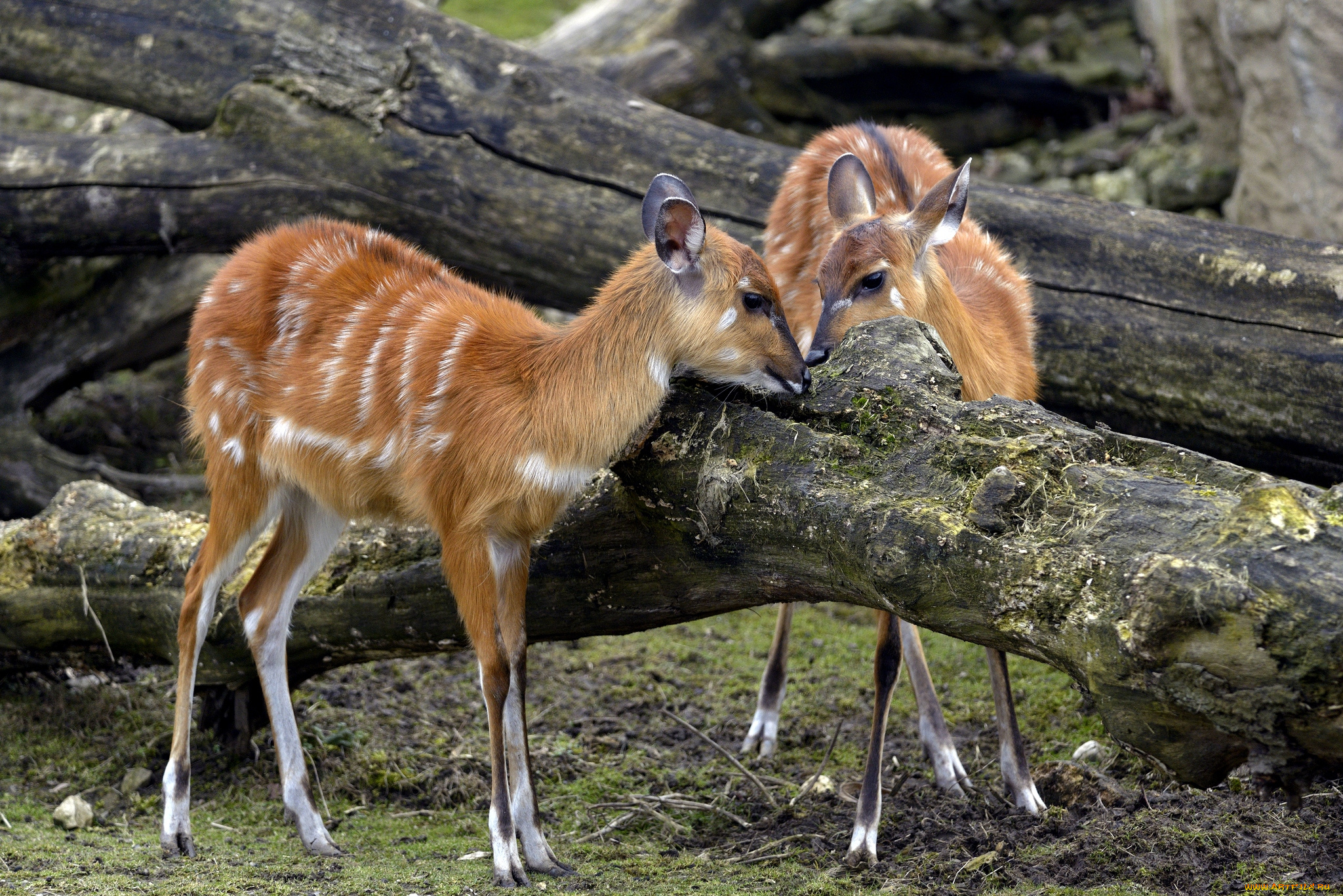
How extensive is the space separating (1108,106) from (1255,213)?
3.14 m

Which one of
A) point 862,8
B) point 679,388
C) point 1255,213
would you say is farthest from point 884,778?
point 862,8

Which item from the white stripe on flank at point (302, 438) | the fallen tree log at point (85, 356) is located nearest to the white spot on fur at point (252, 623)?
the white stripe on flank at point (302, 438)

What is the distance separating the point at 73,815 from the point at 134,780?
405 millimetres

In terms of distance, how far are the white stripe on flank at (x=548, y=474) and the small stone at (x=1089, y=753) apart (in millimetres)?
2240

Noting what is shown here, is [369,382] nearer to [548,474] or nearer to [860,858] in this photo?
[548,474]

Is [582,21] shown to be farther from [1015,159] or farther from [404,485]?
[404,485]

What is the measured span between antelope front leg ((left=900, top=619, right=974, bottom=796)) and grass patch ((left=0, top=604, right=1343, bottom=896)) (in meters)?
0.10

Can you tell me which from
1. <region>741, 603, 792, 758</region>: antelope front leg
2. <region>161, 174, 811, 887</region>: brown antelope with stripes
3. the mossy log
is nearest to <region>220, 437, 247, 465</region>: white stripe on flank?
<region>161, 174, 811, 887</region>: brown antelope with stripes

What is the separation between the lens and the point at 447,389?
405 cm

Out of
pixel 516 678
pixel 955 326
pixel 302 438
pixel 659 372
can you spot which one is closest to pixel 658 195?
pixel 659 372

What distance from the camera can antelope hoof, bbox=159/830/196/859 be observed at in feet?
13.6

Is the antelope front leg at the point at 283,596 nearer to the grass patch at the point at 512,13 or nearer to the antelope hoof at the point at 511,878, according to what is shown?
the antelope hoof at the point at 511,878

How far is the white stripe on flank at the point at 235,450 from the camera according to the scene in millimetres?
4559

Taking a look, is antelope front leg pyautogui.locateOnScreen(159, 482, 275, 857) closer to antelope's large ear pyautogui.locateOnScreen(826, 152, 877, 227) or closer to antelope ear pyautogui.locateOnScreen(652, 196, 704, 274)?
antelope ear pyautogui.locateOnScreen(652, 196, 704, 274)
